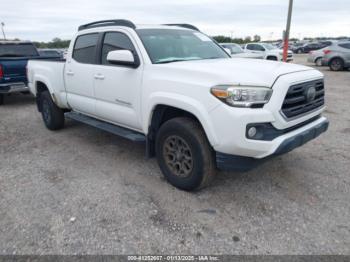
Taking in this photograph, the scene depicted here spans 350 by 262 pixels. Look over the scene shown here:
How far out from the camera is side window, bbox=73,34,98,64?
4625 mm

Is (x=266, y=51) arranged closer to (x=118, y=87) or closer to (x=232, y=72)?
(x=118, y=87)

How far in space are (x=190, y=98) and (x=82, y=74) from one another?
240cm

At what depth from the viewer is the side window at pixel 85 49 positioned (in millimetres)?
4625

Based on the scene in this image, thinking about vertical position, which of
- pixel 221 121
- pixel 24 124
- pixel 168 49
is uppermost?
pixel 168 49

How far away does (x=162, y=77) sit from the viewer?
339 cm

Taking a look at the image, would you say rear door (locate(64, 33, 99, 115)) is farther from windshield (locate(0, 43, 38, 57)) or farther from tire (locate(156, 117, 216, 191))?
windshield (locate(0, 43, 38, 57))

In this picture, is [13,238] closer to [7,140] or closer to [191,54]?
[191,54]

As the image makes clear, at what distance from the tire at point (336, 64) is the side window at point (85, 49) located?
49.0 feet

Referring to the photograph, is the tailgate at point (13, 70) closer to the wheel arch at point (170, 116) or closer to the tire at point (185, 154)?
the wheel arch at point (170, 116)

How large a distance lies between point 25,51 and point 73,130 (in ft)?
17.5

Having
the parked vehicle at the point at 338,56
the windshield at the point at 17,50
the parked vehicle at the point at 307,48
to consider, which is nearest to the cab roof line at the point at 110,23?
the windshield at the point at 17,50

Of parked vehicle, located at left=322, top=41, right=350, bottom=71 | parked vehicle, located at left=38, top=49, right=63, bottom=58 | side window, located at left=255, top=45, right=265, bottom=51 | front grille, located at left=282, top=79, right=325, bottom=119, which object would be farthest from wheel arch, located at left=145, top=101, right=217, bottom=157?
side window, located at left=255, top=45, right=265, bottom=51

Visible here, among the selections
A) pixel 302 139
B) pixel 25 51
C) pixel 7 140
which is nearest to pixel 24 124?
pixel 7 140

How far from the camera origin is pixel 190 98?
10.1 feet
